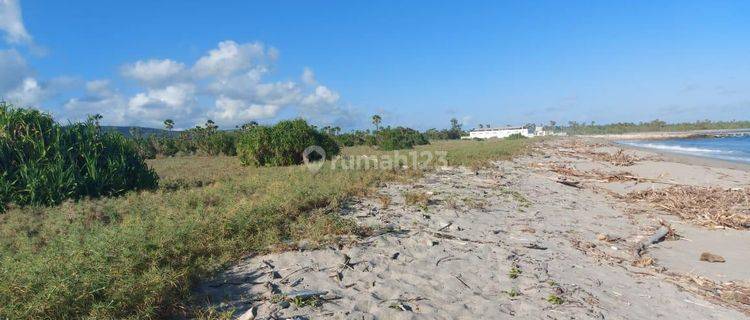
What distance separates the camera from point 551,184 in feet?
37.7

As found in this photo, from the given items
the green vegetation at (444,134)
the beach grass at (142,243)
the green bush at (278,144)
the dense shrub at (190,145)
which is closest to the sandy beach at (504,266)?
the beach grass at (142,243)

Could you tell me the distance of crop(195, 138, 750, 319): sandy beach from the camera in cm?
384

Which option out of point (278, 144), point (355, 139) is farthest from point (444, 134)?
point (278, 144)

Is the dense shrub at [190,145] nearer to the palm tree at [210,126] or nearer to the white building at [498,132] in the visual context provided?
the palm tree at [210,126]

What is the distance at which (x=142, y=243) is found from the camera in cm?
432

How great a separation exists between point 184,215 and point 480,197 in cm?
525

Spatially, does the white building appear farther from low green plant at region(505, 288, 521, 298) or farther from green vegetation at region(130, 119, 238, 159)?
low green plant at region(505, 288, 521, 298)

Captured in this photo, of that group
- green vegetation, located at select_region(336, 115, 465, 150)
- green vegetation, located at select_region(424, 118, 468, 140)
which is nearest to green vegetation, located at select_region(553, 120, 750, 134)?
green vegetation, located at select_region(424, 118, 468, 140)

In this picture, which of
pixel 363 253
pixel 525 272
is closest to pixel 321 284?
pixel 363 253

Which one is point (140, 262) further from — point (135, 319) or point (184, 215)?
point (184, 215)

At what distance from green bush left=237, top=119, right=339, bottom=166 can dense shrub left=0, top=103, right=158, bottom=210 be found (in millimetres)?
6981

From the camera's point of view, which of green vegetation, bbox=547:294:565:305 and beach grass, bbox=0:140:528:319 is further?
green vegetation, bbox=547:294:565:305

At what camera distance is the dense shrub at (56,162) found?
8.52 meters

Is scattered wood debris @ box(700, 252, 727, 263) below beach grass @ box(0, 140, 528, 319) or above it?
below
